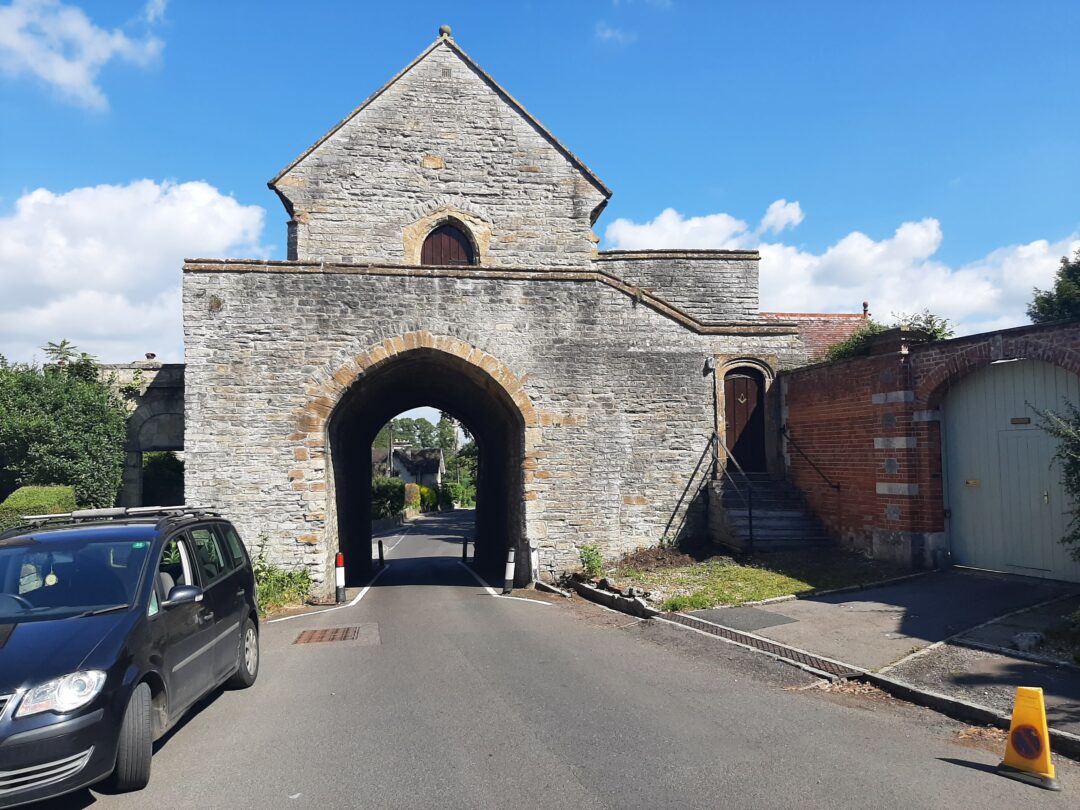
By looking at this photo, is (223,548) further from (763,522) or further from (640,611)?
(763,522)

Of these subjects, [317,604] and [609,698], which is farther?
[317,604]

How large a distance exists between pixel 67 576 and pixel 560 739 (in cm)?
379

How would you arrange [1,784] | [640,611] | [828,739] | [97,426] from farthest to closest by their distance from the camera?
[97,426], [640,611], [828,739], [1,784]

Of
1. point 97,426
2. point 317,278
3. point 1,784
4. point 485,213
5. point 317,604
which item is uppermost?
point 485,213

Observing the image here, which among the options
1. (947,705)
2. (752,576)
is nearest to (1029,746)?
(947,705)

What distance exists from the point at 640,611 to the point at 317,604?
640 cm

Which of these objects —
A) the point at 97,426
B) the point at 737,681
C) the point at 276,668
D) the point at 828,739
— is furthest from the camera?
the point at 97,426

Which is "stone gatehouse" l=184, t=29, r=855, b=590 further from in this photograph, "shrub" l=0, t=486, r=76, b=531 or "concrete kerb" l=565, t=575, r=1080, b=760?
"concrete kerb" l=565, t=575, r=1080, b=760

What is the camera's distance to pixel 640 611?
1142 cm

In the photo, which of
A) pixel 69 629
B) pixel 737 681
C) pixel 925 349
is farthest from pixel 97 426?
pixel 925 349

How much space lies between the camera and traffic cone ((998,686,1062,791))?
491cm

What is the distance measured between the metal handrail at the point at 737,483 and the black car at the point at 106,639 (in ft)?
31.5

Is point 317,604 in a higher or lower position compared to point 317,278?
lower

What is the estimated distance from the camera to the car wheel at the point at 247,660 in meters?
7.52
